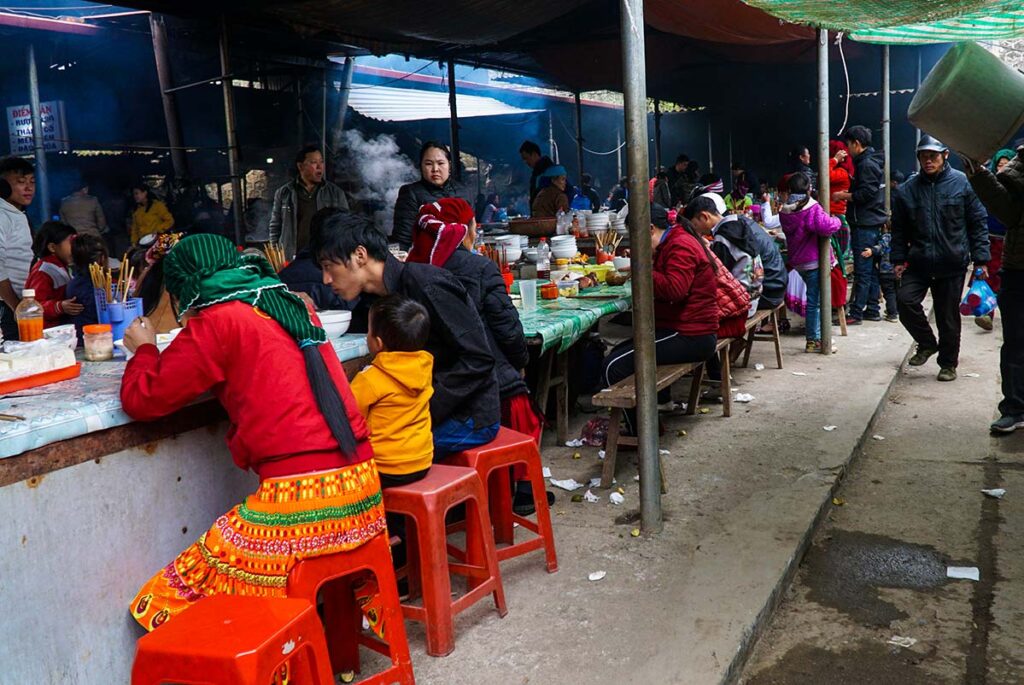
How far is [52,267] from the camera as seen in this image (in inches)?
216

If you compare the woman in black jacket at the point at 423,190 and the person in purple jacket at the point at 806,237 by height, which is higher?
the woman in black jacket at the point at 423,190

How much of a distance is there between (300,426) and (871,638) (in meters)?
2.32

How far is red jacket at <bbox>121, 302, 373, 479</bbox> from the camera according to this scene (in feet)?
7.91

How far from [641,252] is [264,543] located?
2089mm

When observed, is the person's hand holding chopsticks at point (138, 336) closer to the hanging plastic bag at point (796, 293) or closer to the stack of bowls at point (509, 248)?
the stack of bowls at point (509, 248)

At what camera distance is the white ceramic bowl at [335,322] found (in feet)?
11.4

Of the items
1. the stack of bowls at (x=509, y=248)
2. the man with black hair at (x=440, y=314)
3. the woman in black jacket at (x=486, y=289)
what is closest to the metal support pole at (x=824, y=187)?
the stack of bowls at (x=509, y=248)

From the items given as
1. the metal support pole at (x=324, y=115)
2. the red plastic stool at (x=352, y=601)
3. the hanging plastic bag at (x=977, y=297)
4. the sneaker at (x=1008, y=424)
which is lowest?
the sneaker at (x=1008, y=424)

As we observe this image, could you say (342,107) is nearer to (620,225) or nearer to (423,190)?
(620,225)

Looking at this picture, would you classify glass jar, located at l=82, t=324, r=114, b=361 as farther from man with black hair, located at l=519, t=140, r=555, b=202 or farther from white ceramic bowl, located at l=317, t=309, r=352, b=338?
man with black hair, located at l=519, t=140, r=555, b=202

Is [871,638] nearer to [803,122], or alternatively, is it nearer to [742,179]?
[742,179]

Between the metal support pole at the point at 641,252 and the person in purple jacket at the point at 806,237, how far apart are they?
455cm

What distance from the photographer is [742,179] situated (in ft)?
48.4

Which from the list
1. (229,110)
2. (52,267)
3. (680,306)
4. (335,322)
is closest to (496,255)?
(680,306)
